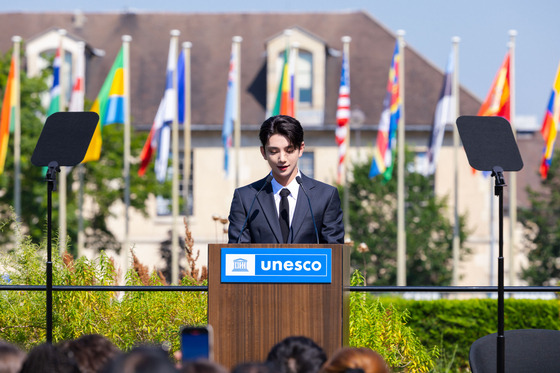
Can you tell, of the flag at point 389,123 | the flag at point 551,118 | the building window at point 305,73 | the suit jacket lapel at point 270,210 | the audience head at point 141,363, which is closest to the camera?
the audience head at point 141,363

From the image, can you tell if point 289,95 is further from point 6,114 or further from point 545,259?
point 545,259

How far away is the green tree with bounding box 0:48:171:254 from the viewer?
25.3 metres

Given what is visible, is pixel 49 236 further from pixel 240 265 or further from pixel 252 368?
pixel 252 368

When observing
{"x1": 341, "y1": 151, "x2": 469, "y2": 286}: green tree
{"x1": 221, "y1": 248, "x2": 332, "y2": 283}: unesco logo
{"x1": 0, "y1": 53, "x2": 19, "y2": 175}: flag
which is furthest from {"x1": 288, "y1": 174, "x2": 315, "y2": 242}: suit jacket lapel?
{"x1": 341, "y1": 151, "x2": 469, "y2": 286}: green tree

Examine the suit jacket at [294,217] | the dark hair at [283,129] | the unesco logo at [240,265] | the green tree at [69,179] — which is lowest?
the unesco logo at [240,265]

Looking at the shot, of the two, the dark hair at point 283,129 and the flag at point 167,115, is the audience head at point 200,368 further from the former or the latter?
the flag at point 167,115

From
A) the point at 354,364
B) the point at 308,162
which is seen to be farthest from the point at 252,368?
the point at 308,162

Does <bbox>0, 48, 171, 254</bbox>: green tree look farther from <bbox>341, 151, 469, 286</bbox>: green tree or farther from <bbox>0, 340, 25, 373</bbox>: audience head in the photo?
<bbox>0, 340, 25, 373</bbox>: audience head

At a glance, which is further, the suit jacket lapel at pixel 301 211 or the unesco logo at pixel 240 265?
the suit jacket lapel at pixel 301 211

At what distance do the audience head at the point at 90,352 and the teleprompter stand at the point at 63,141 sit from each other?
2138 mm

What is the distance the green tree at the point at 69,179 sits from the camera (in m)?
25.3

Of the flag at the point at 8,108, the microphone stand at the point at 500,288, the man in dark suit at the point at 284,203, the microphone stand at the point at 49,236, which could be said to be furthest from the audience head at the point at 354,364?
the flag at the point at 8,108

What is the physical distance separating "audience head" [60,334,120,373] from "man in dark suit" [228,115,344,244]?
150cm

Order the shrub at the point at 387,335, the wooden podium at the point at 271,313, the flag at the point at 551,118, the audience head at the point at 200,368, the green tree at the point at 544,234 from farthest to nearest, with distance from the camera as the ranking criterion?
the green tree at the point at 544,234 → the flag at the point at 551,118 → the shrub at the point at 387,335 → the wooden podium at the point at 271,313 → the audience head at the point at 200,368
